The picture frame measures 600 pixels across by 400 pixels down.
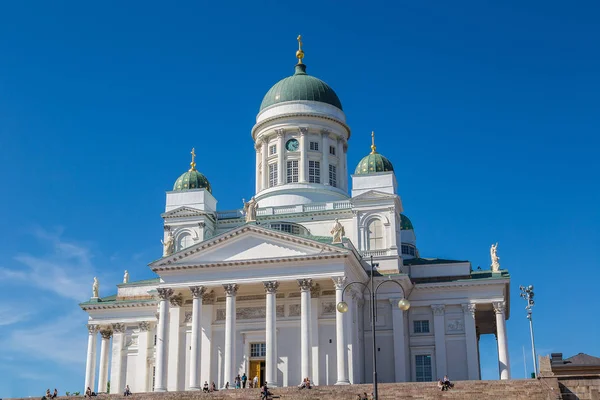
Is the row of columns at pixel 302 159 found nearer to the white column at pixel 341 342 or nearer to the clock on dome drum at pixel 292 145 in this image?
the clock on dome drum at pixel 292 145

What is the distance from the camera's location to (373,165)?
2329 inches

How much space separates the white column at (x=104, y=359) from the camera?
199 ft

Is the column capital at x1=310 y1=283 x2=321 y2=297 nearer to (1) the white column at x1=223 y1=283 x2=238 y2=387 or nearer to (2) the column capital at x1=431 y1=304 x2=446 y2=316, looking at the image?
(1) the white column at x1=223 y1=283 x2=238 y2=387

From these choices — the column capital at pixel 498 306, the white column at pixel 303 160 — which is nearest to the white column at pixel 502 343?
the column capital at pixel 498 306

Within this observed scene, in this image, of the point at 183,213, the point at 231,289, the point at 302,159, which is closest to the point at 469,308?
the point at 231,289

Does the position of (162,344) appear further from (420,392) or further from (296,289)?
(420,392)

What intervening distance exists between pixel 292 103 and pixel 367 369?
2184cm

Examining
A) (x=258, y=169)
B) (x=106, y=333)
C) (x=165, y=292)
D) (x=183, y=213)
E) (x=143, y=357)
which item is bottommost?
(x=143, y=357)

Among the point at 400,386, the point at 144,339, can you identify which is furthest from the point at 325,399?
the point at 144,339

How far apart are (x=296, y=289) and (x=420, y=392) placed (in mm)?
13008

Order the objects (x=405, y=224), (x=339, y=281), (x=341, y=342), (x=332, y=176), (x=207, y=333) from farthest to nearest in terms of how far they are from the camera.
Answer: (x=405, y=224) < (x=332, y=176) < (x=207, y=333) < (x=339, y=281) < (x=341, y=342)

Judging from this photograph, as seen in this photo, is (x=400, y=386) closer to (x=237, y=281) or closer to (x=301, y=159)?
(x=237, y=281)

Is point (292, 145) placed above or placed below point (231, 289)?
above

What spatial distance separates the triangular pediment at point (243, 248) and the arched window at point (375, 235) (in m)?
8.71
